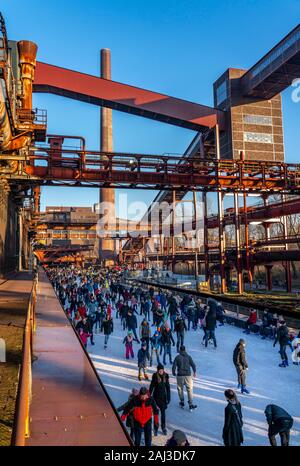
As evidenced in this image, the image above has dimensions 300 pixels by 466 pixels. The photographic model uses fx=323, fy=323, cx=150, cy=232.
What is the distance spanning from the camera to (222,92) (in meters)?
34.5

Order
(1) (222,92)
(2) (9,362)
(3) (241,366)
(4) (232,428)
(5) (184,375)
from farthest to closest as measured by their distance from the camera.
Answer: (1) (222,92) → (3) (241,366) → (5) (184,375) → (4) (232,428) → (2) (9,362)

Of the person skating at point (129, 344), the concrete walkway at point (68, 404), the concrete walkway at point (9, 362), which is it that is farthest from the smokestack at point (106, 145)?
the concrete walkway at point (68, 404)

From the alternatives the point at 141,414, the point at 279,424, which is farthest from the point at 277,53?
the point at 141,414

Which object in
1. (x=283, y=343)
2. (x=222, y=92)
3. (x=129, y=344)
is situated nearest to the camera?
(x=283, y=343)

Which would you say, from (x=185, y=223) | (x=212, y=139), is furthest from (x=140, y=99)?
(x=185, y=223)

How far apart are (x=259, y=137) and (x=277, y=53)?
7.45 meters

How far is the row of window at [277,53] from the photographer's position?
1073 inches

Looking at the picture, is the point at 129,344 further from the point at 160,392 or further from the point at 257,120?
the point at 257,120

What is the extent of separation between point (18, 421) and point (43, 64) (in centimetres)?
3696

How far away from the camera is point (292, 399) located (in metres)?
7.49

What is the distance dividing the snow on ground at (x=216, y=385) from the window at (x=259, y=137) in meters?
24.0

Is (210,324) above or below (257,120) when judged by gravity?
below

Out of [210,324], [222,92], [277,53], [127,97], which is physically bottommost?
[210,324]

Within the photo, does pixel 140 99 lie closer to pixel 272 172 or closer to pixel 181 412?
pixel 272 172
